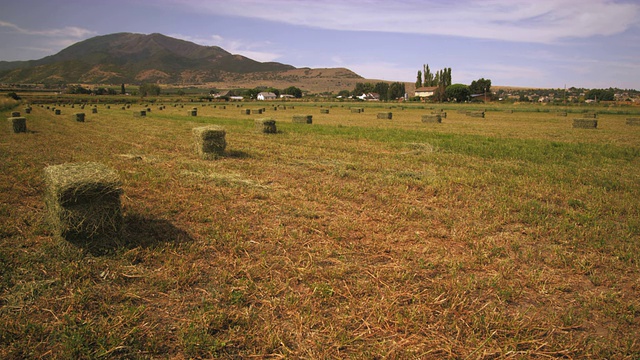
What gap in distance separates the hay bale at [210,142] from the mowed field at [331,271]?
10.4 ft

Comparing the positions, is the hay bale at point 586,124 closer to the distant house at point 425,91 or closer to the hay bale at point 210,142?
the hay bale at point 210,142

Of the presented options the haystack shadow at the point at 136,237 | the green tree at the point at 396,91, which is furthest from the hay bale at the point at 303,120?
the green tree at the point at 396,91

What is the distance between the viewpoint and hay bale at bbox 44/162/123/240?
16.1ft

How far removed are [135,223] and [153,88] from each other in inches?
6615

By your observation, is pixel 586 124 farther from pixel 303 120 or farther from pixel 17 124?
pixel 17 124

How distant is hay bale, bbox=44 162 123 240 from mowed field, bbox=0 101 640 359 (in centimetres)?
25

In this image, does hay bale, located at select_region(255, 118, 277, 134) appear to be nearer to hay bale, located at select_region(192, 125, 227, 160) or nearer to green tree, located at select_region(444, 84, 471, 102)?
hay bale, located at select_region(192, 125, 227, 160)

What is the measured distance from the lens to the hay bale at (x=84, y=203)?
16.1ft

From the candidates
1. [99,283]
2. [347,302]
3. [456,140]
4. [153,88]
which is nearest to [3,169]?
[99,283]

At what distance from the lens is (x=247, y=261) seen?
16.4 feet

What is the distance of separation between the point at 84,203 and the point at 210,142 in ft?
25.8

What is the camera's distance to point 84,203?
5039 mm

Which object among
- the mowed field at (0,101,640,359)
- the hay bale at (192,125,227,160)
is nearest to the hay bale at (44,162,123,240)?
the mowed field at (0,101,640,359)

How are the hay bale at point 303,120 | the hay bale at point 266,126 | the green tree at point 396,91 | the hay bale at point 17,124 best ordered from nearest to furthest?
1. the hay bale at point 17,124
2. the hay bale at point 266,126
3. the hay bale at point 303,120
4. the green tree at point 396,91
